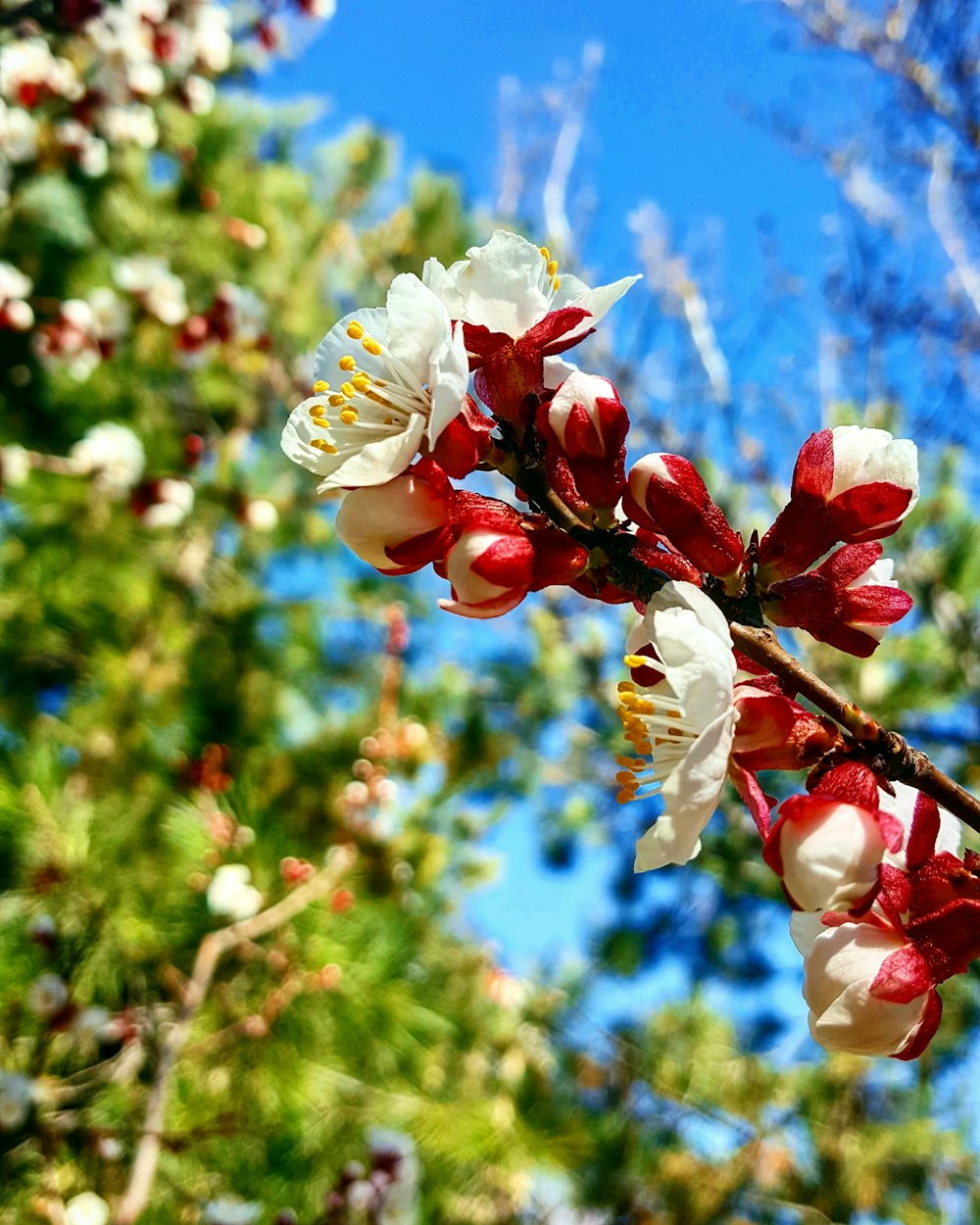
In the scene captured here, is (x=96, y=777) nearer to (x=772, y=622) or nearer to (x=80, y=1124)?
(x=80, y=1124)

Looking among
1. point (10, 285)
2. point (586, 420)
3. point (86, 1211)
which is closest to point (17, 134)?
point (10, 285)

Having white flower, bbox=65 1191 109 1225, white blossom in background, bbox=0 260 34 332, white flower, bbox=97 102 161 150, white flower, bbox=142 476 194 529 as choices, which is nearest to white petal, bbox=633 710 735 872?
white flower, bbox=65 1191 109 1225

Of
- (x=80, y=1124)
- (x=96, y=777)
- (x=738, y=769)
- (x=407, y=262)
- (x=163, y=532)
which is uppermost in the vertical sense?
(x=738, y=769)

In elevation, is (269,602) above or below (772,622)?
below

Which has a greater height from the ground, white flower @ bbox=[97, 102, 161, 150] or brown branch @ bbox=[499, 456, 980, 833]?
brown branch @ bbox=[499, 456, 980, 833]

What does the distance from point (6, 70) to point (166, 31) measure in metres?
0.60

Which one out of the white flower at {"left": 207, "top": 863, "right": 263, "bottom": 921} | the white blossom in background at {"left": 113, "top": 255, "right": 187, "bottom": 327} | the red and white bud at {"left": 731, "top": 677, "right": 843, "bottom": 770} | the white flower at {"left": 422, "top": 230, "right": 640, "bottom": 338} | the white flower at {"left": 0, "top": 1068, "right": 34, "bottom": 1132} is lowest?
the white flower at {"left": 207, "top": 863, "right": 263, "bottom": 921}

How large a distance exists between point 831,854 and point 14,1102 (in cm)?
161

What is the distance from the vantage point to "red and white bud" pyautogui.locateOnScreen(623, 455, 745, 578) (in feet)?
2.00

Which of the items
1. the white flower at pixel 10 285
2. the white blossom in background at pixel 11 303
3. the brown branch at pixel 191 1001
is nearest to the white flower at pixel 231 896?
the brown branch at pixel 191 1001

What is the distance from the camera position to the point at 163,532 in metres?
3.76

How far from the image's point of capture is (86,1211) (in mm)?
1614

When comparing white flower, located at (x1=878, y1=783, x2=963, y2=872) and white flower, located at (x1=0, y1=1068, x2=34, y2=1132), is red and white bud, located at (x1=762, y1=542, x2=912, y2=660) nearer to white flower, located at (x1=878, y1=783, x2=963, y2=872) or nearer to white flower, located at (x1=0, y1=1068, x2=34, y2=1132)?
white flower, located at (x1=878, y1=783, x2=963, y2=872)

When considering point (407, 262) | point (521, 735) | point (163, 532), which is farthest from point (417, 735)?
point (407, 262)
